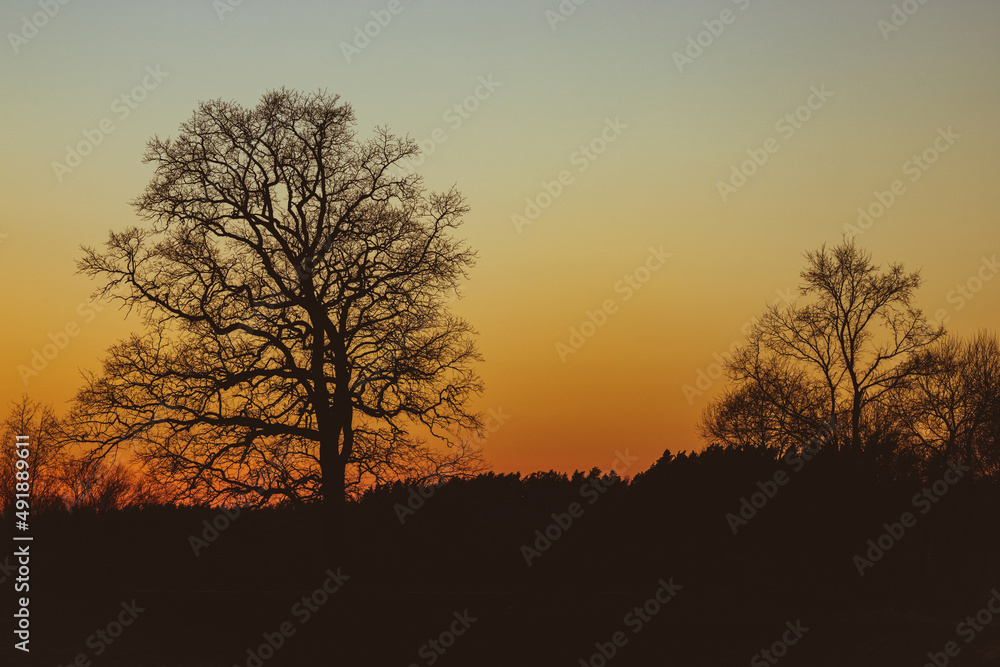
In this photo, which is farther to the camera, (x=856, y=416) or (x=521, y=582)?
(x=856, y=416)

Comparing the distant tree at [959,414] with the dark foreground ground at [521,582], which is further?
the distant tree at [959,414]

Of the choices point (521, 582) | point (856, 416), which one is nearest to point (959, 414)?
point (856, 416)

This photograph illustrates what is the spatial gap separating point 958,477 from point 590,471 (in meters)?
15.8

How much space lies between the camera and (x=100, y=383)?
2356cm

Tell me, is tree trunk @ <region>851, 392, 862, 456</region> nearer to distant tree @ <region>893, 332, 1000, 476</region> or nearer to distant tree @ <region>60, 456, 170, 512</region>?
distant tree @ <region>893, 332, 1000, 476</region>

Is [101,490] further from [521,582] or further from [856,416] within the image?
[856,416]

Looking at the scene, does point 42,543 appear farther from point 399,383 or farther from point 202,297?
point 399,383

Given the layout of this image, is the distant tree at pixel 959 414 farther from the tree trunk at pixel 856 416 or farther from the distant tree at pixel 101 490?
the distant tree at pixel 101 490

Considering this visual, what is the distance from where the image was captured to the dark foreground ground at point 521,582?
20.3m

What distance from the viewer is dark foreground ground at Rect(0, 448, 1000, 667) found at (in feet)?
66.5

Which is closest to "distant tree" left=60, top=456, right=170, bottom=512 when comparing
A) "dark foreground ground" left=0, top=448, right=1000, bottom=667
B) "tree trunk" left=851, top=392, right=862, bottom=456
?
"dark foreground ground" left=0, top=448, right=1000, bottom=667

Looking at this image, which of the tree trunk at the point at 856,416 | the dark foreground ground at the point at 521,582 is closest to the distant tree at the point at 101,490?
the dark foreground ground at the point at 521,582

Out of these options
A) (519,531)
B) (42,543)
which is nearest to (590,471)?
(519,531)

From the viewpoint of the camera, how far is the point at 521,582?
2594 centimetres
